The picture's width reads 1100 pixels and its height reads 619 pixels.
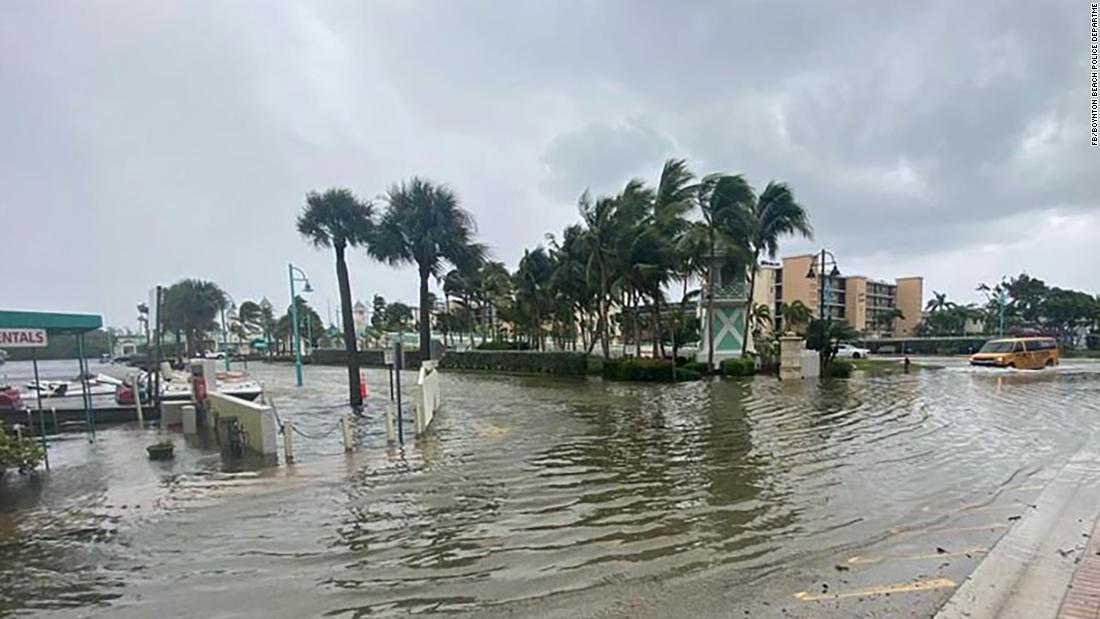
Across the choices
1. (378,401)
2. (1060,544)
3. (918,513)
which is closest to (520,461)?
(918,513)

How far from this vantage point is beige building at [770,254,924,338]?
271 ft

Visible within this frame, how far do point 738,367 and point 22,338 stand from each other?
24334 mm

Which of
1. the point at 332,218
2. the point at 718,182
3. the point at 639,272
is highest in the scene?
the point at 718,182

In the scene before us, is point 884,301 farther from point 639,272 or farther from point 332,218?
point 332,218

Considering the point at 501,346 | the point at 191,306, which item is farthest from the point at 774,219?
the point at 191,306

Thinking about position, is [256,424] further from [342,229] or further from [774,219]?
[774,219]

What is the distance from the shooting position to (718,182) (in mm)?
27016

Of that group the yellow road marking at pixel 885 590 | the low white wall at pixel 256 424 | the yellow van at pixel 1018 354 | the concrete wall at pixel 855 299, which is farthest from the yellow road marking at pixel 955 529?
the concrete wall at pixel 855 299

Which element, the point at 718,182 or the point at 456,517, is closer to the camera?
the point at 456,517

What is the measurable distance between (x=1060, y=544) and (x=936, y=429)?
7.87m

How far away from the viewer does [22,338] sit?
11.5 meters

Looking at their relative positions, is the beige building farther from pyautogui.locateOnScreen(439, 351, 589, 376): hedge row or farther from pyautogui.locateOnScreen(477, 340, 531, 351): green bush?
pyautogui.locateOnScreen(439, 351, 589, 376): hedge row

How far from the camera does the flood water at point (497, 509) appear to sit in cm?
475

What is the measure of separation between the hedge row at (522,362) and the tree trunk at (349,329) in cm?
1368
